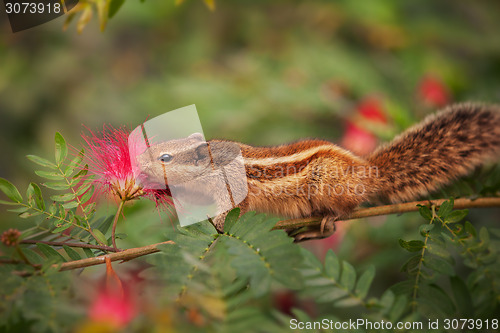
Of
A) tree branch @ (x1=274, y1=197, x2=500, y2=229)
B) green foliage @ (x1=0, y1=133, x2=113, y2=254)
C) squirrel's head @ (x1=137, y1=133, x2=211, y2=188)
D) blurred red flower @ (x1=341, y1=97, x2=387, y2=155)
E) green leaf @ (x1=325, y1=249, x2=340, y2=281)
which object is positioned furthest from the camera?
blurred red flower @ (x1=341, y1=97, x2=387, y2=155)

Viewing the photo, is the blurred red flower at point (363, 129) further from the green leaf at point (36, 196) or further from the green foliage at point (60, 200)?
the green leaf at point (36, 196)

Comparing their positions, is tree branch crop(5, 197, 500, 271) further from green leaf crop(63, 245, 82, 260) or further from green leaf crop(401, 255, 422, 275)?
green leaf crop(401, 255, 422, 275)

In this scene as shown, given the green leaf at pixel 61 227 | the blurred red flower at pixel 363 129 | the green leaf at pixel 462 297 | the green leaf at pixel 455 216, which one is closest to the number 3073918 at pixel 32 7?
the green leaf at pixel 61 227

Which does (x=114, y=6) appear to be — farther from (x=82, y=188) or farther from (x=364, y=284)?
(x=364, y=284)

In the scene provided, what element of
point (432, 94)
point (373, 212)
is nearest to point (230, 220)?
point (373, 212)

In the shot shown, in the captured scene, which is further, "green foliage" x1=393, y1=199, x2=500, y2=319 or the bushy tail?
the bushy tail

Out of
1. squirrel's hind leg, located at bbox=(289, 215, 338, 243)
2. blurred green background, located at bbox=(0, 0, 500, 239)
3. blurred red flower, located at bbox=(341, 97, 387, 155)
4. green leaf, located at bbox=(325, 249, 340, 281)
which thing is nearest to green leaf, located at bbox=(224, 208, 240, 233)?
green leaf, located at bbox=(325, 249, 340, 281)
